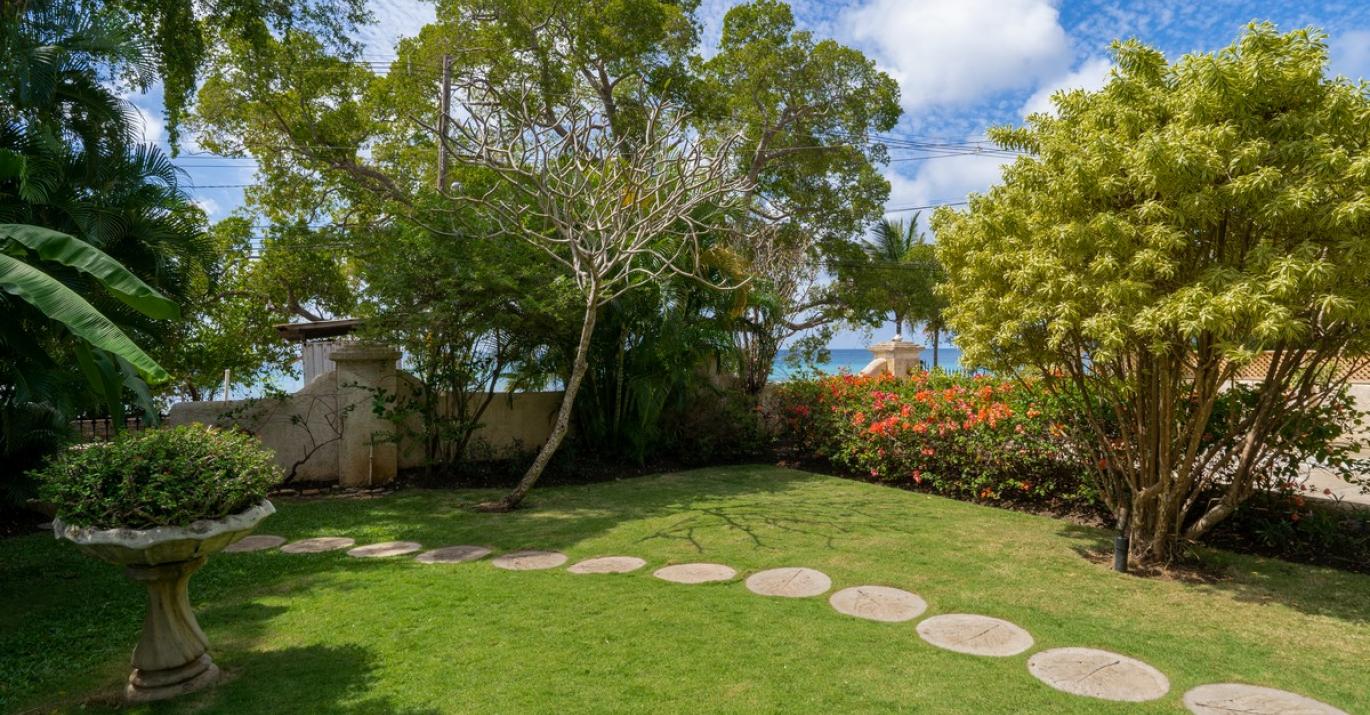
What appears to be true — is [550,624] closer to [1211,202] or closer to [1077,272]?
[1077,272]

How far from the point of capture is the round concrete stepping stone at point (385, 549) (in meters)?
5.64

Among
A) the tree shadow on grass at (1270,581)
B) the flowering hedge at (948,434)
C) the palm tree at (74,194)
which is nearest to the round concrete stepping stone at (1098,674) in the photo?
the tree shadow on grass at (1270,581)

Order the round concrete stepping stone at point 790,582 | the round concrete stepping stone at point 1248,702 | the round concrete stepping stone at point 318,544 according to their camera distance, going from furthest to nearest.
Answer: the round concrete stepping stone at point 318,544 → the round concrete stepping stone at point 790,582 → the round concrete stepping stone at point 1248,702

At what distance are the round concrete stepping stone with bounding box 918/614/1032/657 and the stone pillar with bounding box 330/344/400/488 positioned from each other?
22.0 ft

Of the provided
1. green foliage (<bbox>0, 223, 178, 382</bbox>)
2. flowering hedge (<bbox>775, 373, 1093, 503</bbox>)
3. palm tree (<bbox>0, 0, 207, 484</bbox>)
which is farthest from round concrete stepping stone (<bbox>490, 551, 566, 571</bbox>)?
flowering hedge (<bbox>775, 373, 1093, 503</bbox>)

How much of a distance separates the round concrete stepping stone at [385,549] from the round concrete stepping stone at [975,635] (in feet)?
13.1

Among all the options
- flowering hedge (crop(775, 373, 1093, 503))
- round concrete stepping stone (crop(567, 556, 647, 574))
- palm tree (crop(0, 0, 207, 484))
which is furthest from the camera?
flowering hedge (crop(775, 373, 1093, 503))

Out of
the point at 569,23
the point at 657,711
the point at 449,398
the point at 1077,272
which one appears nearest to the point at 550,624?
the point at 657,711

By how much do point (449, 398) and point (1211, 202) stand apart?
8.01 m

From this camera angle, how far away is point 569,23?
Result: 1347 cm

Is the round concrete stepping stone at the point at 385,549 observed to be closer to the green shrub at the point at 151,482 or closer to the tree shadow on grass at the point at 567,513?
the tree shadow on grass at the point at 567,513

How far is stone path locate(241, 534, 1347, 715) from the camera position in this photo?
309 centimetres

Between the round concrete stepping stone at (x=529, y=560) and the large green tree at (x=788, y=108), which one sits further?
the large green tree at (x=788, y=108)

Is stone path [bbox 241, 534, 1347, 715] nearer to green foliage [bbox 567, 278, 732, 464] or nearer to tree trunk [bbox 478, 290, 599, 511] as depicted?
tree trunk [bbox 478, 290, 599, 511]
